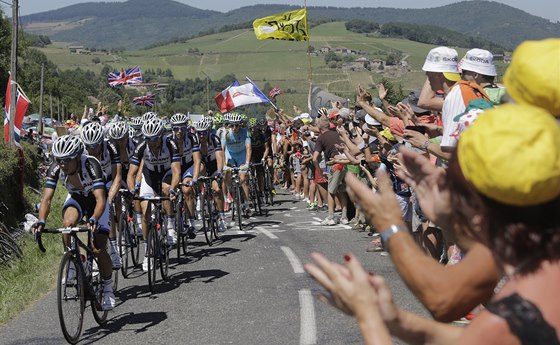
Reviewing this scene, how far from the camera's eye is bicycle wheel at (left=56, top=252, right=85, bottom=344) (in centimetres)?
784

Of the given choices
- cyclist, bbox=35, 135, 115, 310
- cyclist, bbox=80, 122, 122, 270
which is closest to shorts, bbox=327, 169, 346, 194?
cyclist, bbox=80, 122, 122, 270

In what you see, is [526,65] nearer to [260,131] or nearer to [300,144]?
[260,131]

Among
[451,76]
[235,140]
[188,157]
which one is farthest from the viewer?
[235,140]

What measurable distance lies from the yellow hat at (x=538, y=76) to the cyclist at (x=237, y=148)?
14801 millimetres

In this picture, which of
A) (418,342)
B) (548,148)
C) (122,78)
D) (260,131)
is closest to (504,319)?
(548,148)

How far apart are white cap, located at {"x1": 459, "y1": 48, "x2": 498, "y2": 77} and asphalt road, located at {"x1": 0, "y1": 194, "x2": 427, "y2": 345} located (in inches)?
101

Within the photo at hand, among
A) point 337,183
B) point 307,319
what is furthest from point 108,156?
point 337,183

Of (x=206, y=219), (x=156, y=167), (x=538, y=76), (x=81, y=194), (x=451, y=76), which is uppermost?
(x=538, y=76)

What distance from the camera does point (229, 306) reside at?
366 inches

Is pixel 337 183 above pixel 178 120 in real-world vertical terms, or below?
below

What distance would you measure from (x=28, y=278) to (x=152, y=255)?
79.5 inches

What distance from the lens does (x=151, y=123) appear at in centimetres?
1156

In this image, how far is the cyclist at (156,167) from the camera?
1180 cm

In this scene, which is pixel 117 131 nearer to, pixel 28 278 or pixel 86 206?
pixel 28 278
